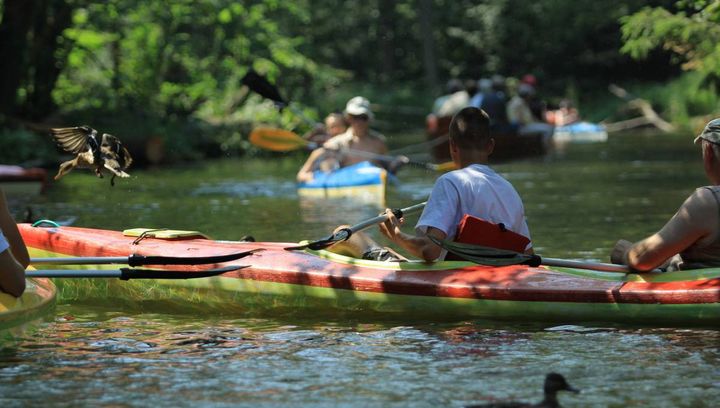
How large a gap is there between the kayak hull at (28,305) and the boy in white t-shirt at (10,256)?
7 centimetres

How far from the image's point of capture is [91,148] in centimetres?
889

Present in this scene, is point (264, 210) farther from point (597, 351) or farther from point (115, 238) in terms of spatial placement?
point (597, 351)

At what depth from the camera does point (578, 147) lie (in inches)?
1143

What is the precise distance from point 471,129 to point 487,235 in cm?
59

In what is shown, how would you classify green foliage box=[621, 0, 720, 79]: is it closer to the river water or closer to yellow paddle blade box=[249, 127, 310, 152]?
yellow paddle blade box=[249, 127, 310, 152]

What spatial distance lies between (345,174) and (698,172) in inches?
251

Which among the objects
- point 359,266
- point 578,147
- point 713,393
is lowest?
point 713,393

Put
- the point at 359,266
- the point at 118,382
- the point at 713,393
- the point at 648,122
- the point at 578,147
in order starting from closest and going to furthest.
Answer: the point at 713,393 < the point at 118,382 < the point at 359,266 < the point at 578,147 < the point at 648,122

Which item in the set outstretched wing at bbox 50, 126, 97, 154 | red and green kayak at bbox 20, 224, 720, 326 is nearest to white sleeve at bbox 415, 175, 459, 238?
red and green kayak at bbox 20, 224, 720, 326

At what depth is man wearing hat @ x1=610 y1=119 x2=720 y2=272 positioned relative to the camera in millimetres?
6457

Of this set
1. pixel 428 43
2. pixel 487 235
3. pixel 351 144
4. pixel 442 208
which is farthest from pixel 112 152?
pixel 428 43

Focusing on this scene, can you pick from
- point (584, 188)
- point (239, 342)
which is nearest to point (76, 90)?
point (584, 188)

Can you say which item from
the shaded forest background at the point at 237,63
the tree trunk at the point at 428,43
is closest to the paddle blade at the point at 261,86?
the shaded forest background at the point at 237,63

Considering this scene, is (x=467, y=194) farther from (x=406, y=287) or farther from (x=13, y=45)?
(x=13, y=45)
